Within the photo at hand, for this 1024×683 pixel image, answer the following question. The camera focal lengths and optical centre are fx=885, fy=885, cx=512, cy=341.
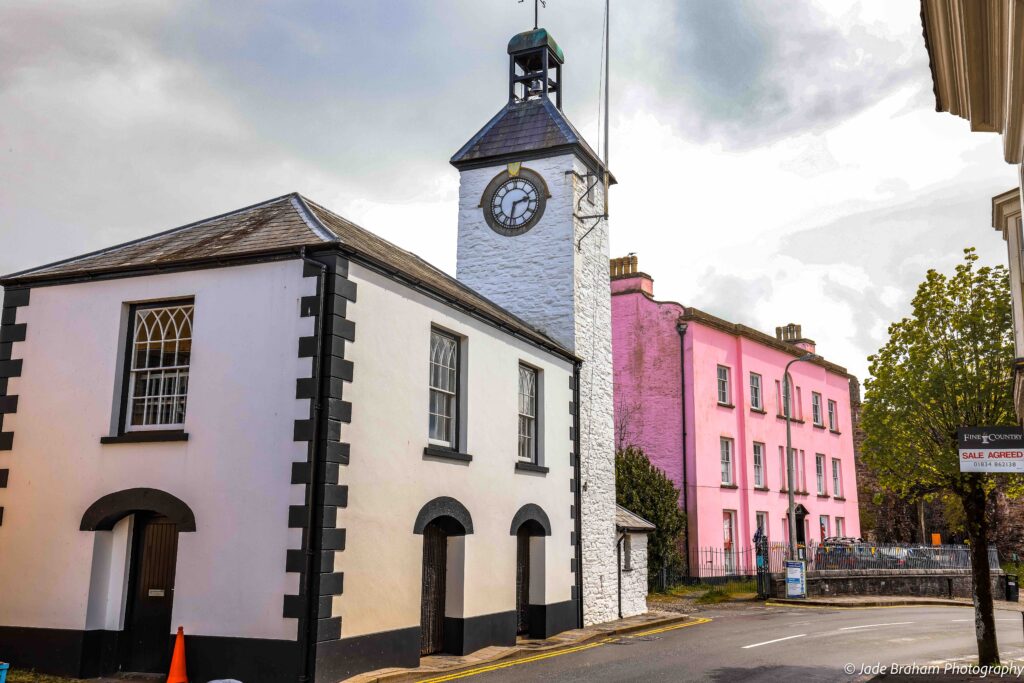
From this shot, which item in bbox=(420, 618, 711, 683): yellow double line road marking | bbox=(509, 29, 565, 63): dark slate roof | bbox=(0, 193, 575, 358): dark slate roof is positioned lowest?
bbox=(420, 618, 711, 683): yellow double line road marking

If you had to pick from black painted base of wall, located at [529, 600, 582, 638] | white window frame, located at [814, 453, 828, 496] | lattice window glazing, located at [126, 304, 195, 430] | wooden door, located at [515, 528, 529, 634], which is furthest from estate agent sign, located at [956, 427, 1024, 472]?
white window frame, located at [814, 453, 828, 496]

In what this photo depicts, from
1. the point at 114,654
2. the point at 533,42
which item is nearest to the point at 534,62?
the point at 533,42

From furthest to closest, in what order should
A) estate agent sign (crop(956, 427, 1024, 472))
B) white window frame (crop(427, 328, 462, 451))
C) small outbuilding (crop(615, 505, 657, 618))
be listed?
small outbuilding (crop(615, 505, 657, 618)), white window frame (crop(427, 328, 462, 451)), estate agent sign (crop(956, 427, 1024, 472))

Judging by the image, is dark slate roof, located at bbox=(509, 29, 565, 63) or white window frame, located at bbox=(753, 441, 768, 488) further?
white window frame, located at bbox=(753, 441, 768, 488)

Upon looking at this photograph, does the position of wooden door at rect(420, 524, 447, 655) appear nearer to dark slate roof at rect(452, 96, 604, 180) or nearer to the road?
the road

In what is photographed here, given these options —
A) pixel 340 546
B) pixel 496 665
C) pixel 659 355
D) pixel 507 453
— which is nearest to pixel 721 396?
pixel 659 355

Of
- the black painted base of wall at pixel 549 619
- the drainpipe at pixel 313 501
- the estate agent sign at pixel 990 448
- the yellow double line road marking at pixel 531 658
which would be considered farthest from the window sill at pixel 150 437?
the estate agent sign at pixel 990 448

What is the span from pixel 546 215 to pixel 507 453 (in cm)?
690

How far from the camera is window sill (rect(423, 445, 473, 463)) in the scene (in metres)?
13.7

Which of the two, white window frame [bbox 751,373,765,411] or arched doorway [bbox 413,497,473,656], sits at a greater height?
white window frame [bbox 751,373,765,411]

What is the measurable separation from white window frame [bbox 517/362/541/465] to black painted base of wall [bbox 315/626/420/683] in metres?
5.24

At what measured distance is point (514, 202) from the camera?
71.0ft

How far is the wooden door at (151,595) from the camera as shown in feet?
39.0

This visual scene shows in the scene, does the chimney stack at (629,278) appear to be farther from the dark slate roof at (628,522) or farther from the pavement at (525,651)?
the pavement at (525,651)
